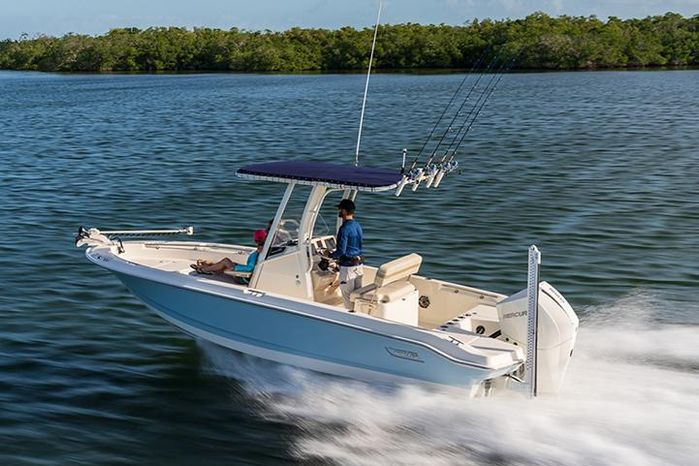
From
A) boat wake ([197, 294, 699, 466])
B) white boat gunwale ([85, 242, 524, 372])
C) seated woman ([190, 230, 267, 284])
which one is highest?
seated woman ([190, 230, 267, 284])

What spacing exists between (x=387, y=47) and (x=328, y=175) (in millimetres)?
82985

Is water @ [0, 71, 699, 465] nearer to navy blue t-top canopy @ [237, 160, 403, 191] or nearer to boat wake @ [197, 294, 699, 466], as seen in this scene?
boat wake @ [197, 294, 699, 466]

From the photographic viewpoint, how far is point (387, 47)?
294ft

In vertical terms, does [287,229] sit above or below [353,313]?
above

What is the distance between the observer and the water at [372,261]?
7746 mm

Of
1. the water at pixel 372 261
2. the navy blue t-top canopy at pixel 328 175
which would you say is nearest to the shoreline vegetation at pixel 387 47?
the water at pixel 372 261

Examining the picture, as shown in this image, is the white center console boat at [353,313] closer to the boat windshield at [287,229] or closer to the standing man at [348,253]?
the boat windshield at [287,229]

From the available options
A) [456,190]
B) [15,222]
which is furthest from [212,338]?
[456,190]

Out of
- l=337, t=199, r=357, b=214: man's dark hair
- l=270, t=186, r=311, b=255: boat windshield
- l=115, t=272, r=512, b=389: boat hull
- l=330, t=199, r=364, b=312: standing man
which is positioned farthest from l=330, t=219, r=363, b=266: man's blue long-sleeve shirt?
l=115, t=272, r=512, b=389: boat hull

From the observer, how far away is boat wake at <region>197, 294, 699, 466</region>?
7398 millimetres

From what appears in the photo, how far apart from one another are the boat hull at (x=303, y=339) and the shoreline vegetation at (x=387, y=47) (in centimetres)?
7141

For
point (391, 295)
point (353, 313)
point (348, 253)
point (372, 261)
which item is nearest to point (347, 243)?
point (348, 253)

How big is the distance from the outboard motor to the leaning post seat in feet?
3.64

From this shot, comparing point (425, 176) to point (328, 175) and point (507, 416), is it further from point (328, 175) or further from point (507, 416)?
point (507, 416)
